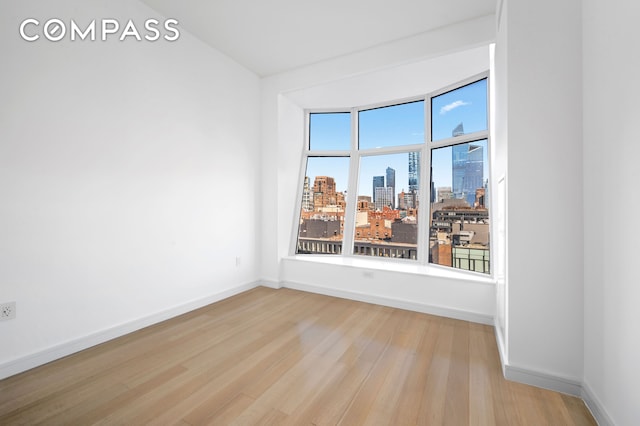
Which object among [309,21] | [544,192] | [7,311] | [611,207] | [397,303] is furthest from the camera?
[397,303]

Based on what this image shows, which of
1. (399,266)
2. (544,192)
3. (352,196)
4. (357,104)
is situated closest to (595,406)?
(544,192)

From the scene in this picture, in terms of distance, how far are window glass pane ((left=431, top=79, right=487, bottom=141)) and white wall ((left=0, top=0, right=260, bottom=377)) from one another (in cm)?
277

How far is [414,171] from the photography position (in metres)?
3.99

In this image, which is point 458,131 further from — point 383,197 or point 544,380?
point 544,380

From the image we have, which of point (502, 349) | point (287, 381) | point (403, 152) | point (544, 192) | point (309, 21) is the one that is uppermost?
point (309, 21)

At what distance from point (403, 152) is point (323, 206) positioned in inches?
58.0

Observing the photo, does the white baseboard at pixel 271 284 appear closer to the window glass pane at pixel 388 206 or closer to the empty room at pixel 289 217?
the empty room at pixel 289 217

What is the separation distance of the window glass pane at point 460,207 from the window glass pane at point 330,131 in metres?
1.40

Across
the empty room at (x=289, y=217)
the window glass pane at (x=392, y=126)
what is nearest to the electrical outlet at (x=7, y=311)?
the empty room at (x=289, y=217)

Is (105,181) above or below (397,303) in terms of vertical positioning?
above

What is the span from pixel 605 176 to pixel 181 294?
11.7ft

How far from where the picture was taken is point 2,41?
189cm

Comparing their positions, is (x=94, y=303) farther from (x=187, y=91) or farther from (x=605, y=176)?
(x=605, y=176)

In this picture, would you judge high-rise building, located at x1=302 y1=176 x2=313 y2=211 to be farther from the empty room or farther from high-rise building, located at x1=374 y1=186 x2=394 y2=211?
high-rise building, located at x1=374 y1=186 x2=394 y2=211
